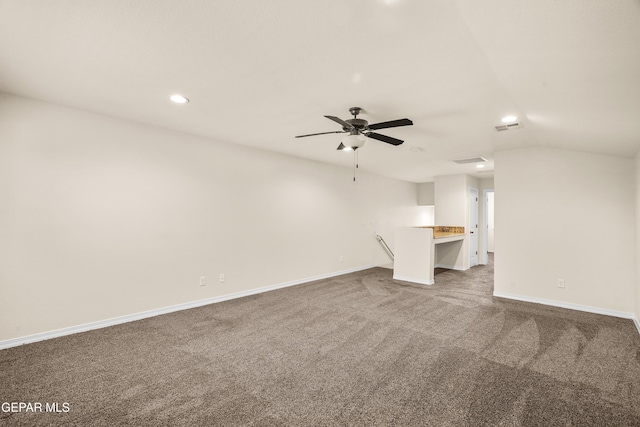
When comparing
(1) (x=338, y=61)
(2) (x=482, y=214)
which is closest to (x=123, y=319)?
(1) (x=338, y=61)

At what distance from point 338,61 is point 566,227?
4415 mm

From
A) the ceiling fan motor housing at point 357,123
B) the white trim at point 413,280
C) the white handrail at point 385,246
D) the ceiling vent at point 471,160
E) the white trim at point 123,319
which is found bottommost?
the white trim at point 413,280

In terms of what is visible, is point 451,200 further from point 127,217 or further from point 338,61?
point 127,217

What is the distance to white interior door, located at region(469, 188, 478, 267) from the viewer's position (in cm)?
754

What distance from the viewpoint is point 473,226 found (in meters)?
7.72

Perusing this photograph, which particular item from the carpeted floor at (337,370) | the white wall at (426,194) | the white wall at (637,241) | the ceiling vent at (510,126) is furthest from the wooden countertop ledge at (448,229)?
the ceiling vent at (510,126)

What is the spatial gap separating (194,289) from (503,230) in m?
5.07

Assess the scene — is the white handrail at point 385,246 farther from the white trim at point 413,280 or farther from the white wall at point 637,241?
the white wall at point 637,241

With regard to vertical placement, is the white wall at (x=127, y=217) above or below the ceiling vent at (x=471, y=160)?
below

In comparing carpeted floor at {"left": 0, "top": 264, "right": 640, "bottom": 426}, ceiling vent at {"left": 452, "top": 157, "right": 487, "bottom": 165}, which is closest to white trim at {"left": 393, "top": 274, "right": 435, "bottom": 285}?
carpeted floor at {"left": 0, "top": 264, "right": 640, "bottom": 426}

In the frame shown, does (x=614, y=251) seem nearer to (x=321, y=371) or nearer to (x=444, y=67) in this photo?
(x=444, y=67)

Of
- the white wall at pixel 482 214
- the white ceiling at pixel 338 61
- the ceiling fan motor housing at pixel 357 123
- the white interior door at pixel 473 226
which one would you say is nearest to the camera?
the white ceiling at pixel 338 61

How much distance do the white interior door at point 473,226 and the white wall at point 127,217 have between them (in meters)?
4.42

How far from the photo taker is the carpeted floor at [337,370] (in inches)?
76.5
